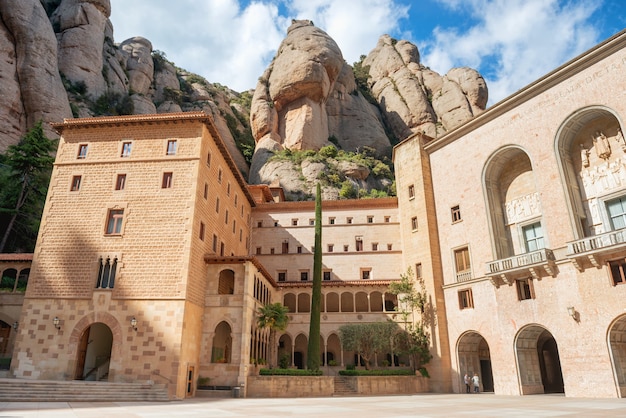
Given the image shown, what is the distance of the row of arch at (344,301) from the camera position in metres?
35.2

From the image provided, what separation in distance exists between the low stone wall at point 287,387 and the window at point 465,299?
10924mm

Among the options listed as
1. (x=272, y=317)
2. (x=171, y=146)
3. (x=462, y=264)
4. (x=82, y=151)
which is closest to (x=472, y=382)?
(x=462, y=264)

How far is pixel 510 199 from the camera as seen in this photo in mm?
28141

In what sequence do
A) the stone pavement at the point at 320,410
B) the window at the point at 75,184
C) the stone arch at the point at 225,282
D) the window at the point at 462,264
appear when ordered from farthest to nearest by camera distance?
the window at the point at 462,264
the stone arch at the point at 225,282
the window at the point at 75,184
the stone pavement at the point at 320,410

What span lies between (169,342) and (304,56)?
179ft

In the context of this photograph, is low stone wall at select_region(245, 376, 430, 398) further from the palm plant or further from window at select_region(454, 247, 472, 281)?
window at select_region(454, 247, 472, 281)

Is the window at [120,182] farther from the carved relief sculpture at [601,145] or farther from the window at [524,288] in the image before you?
the carved relief sculpture at [601,145]

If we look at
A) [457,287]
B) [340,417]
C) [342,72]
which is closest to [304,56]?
[342,72]

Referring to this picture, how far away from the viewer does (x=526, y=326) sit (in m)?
23.6

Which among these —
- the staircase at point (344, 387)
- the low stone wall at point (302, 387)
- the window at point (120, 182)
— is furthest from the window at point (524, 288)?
the window at point (120, 182)

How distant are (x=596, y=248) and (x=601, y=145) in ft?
22.9

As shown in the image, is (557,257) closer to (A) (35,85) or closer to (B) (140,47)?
(A) (35,85)

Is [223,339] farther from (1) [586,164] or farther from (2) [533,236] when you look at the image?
(1) [586,164]

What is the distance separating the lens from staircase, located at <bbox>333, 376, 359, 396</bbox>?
85.6 ft
